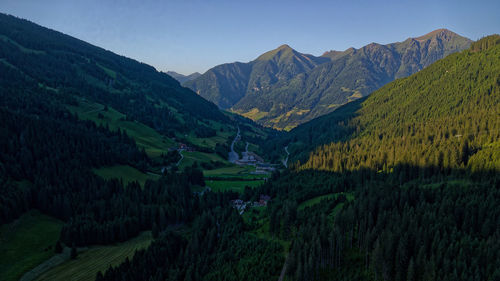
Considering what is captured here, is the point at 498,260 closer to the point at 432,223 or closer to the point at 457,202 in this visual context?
the point at 432,223

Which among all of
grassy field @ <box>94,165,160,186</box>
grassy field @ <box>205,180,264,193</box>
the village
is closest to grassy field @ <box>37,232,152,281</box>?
the village

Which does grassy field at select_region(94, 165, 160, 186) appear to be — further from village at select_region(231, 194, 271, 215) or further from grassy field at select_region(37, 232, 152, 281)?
grassy field at select_region(37, 232, 152, 281)

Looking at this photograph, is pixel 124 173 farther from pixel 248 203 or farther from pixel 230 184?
pixel 248 203

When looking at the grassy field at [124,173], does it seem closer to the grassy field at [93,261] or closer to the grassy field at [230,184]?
the grassy field at [230,184]

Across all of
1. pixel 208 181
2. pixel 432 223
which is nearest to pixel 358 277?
pixel 432 223

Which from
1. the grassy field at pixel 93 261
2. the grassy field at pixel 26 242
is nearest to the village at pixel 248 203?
the grassy field at pixel 93 261

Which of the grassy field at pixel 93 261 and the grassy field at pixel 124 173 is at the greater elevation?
the grassy field at pixel 124 173
